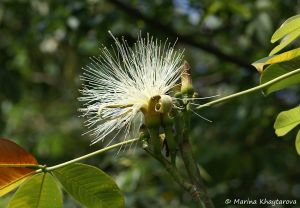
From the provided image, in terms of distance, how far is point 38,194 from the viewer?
1912 mm

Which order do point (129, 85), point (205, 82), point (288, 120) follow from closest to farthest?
point (288, 120) < point (129, 85) < point (205, 82)

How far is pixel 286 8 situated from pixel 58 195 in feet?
9.39

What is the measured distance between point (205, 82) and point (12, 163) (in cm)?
329

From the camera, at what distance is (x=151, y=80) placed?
2.04 metres

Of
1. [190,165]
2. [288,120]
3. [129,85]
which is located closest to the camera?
[190,165]

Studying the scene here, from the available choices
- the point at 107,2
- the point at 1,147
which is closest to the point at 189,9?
A: the point at 107,2

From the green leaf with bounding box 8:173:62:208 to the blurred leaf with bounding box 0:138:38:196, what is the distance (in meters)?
0.03

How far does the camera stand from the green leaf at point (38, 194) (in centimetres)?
189

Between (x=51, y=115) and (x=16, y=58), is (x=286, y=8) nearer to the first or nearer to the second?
(x=16, y=58)

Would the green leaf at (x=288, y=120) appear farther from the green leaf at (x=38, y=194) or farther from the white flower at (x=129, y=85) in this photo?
the green leaf at (x=38, y=194)

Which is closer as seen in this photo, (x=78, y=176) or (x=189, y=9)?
(x=78, y=176)

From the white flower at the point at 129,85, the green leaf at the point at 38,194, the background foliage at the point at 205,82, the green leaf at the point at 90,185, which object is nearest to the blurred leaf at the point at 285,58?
the white flower at the point at 129,85

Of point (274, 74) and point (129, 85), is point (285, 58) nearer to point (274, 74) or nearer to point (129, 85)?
point (274, 74)

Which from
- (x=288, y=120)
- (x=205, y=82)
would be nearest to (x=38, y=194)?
(x=288, y=120)
